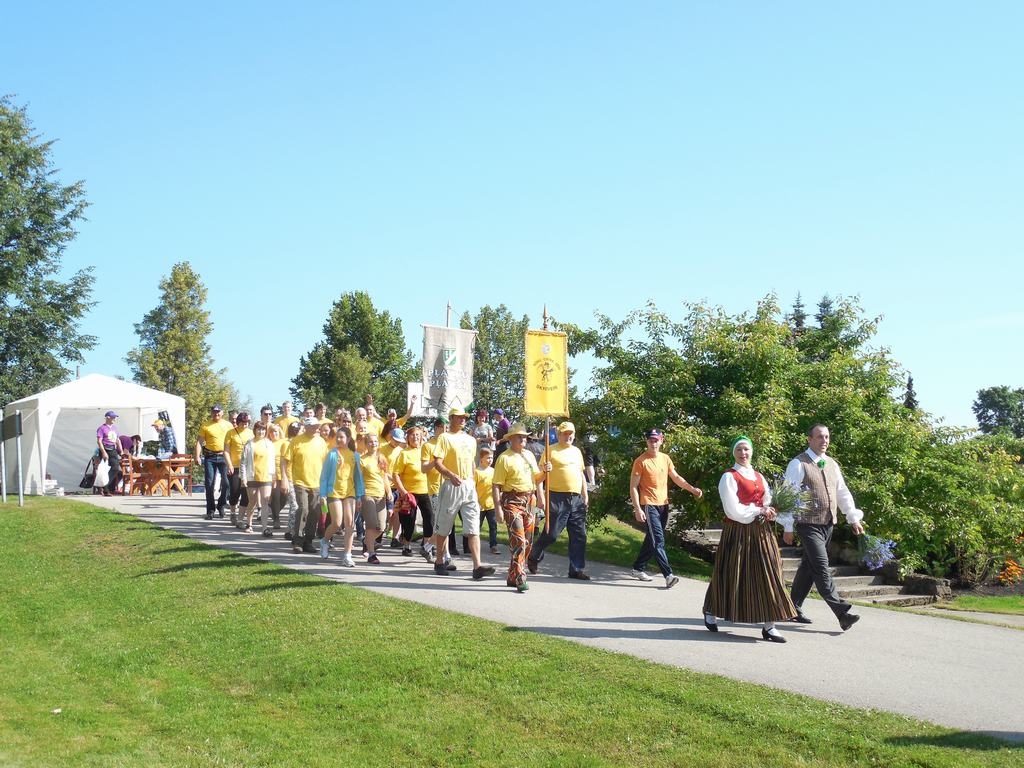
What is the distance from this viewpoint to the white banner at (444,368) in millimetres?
20047

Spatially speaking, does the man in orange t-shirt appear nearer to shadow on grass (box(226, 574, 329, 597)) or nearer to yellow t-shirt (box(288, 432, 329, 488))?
shadow on grass (box(226, 574, 329, 597))

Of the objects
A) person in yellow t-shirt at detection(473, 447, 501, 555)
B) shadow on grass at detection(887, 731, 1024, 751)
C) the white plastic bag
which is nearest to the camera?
shadow on grass at detection(887, 731, 1024, 751)

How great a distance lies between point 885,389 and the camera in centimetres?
1806

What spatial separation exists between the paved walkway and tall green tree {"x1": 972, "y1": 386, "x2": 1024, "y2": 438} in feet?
320

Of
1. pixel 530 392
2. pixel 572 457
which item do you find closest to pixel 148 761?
pixel 572 457

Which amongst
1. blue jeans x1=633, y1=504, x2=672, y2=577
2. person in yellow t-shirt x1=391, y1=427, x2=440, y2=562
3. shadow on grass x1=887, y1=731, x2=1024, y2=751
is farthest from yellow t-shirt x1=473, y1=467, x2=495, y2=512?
shadow on grass x1=887, y1=731, x2=1024, y2=751

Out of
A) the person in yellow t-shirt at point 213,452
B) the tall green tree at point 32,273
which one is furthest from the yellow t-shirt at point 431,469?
the tall green tree at point 32,273

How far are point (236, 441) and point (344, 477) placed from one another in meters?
4.83

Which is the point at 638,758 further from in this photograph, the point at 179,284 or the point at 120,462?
the point at 179,284

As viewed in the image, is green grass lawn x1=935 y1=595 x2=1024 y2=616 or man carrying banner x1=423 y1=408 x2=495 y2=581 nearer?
man carrying banner x1=423 y1=408 x2=495 y2=581

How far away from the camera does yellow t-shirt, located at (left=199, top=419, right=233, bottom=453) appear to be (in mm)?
17391

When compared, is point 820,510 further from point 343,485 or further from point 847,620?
point 343,485

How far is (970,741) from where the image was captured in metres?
5.91

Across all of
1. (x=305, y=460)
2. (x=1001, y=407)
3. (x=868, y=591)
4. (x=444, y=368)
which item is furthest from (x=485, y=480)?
(x=1001, y=407)
